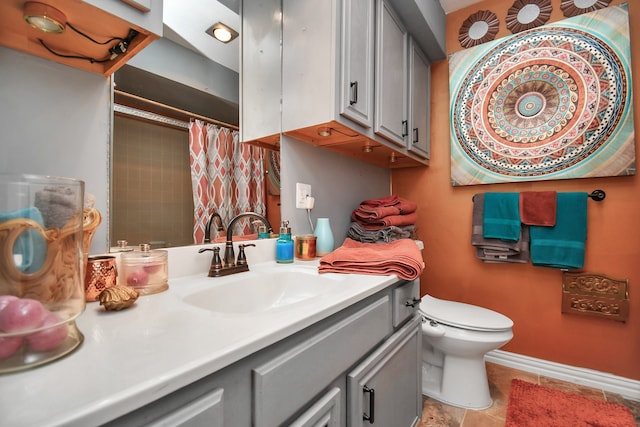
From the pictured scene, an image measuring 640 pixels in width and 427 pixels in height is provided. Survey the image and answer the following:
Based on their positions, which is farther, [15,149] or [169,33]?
[169,33]

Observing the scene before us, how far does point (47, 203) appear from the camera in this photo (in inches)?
18.0

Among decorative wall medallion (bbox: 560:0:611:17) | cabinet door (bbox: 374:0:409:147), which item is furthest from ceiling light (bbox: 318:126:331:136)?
decorative wall medallion (bbox: 560:0:611:17)

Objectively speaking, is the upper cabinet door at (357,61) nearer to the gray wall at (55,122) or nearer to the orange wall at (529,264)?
the gray wall at (55,122)

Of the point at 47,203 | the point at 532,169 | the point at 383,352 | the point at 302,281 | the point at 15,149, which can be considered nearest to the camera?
the point at 47,203

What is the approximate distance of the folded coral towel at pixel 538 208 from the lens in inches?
65.1

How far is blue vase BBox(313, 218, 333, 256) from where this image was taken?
4.66 feet

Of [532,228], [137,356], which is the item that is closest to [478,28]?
[532,228]

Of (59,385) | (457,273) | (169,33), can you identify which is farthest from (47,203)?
(457,273)

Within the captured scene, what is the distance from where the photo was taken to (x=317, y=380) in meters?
0.63

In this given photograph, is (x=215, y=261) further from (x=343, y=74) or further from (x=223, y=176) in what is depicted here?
(x=343, y=74)

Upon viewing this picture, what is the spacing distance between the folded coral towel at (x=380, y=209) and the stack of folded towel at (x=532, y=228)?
0.49 m

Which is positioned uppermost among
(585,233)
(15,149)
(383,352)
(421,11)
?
(421,11)

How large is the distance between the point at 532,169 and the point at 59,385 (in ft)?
7.09

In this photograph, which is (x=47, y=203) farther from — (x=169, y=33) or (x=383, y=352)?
(x=383, y=352)
